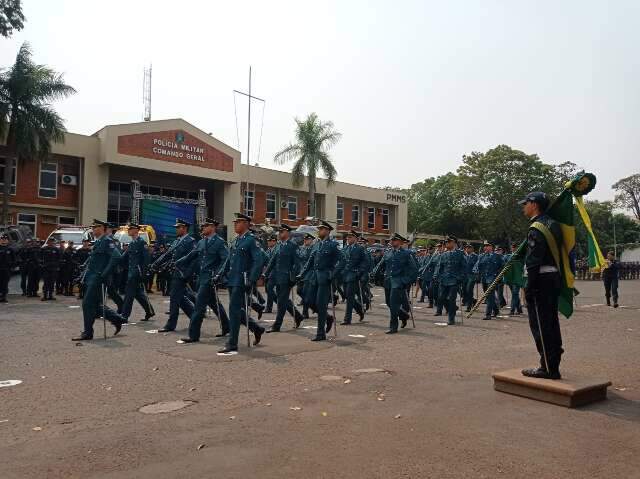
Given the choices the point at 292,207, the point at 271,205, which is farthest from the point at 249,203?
the point at 292,207

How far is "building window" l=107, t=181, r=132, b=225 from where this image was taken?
34000 millimetres

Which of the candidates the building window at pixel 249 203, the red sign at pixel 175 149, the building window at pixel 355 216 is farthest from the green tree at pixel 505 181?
the red sign at pixel 175 149

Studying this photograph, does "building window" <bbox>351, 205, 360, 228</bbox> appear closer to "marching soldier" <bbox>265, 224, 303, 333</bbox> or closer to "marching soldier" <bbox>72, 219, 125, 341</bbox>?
"marching soldier" <bbox>265, 224, 303, 333</bbox>

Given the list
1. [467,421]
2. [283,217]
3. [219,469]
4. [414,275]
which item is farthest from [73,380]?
[283,217]

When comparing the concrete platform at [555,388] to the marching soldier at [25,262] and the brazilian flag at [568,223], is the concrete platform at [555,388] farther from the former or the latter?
the marching soldier at [25,262]

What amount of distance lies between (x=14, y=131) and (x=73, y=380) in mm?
24433

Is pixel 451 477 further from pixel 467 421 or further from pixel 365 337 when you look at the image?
pixel 365 337

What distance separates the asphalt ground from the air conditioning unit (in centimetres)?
2380

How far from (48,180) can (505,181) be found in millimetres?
33339

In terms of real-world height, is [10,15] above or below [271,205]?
above

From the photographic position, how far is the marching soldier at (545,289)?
233 inches

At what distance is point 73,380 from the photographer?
669cm

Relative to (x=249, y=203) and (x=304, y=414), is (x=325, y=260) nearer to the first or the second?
(x=304, y=414)

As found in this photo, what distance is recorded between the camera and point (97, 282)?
9.67 m
